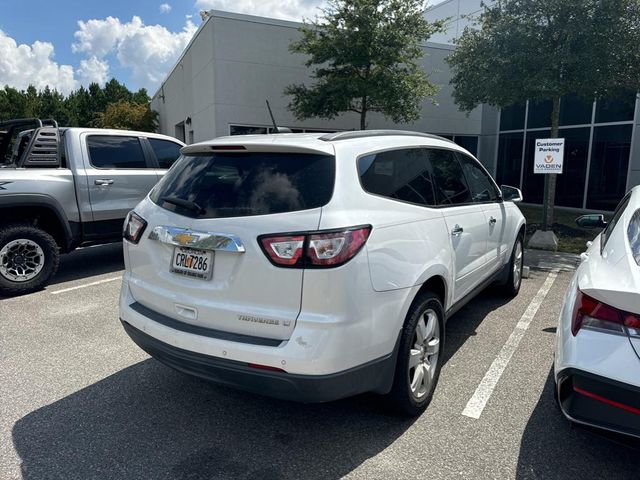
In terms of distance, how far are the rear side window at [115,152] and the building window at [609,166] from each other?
1319 cm

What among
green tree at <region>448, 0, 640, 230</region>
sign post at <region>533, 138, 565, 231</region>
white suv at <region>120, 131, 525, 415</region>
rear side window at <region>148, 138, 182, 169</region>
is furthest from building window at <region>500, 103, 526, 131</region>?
white suv at <region>120, 131, 525, 415</region>

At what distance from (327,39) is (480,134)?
9119mm

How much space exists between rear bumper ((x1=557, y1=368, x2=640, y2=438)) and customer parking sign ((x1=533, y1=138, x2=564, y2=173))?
24.9 ft

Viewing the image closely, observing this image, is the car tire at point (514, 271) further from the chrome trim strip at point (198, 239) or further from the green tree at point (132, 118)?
the green tree at point (132, 118)

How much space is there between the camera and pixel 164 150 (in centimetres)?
730

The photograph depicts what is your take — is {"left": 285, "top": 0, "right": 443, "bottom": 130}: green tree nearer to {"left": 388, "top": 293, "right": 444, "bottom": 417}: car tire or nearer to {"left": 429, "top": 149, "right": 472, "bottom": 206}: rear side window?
{"left": 429, "top": 149, "right": 472, "bottom": 206}: rear side window

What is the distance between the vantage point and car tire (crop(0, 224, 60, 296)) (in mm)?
5500

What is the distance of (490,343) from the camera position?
14.0 ft

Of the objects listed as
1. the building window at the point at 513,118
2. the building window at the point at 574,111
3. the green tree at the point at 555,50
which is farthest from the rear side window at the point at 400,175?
the building window at the point at 513,118

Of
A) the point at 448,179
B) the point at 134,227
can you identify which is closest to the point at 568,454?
the point at 448,179

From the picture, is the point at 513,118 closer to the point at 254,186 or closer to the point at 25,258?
the point at 25,258

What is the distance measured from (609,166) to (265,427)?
14.6 metres

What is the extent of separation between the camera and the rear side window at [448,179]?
11.7 feet

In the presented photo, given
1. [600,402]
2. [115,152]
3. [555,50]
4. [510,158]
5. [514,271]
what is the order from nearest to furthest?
[600,402]
[514,271]
[115,152]
[555,50]
[510,158]
